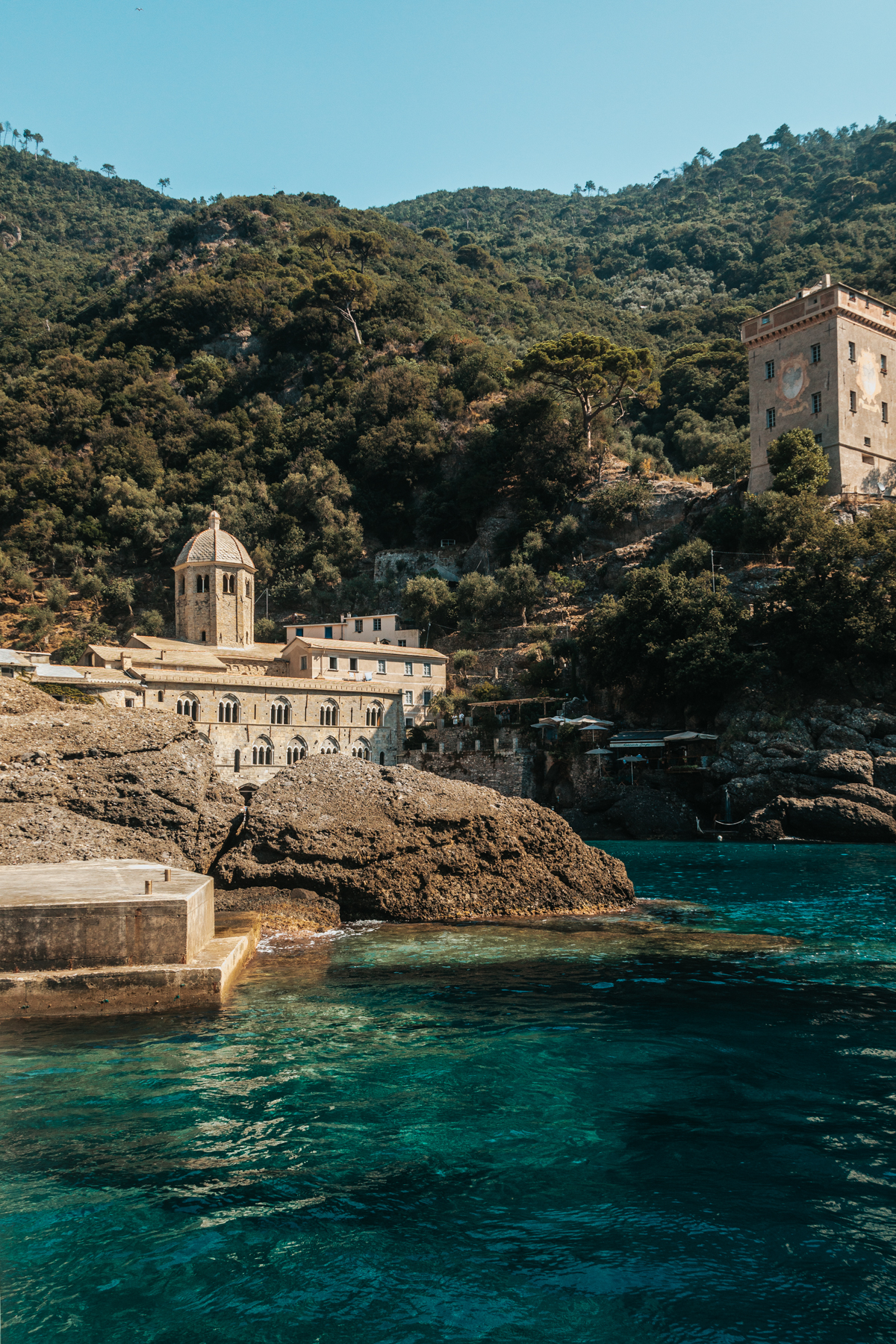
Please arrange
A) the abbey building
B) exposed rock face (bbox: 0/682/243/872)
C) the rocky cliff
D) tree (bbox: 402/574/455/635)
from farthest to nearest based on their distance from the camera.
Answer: tree (bbox: 402/574/455/635)
the abbey building
the rocky cliff
exposed rock face (bbox: 0/682/243/872)

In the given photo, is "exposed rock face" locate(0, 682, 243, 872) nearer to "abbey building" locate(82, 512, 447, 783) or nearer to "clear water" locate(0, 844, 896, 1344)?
"clear water" locate(0, 844, 896, 1344)

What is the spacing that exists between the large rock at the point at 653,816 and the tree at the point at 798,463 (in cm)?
1901

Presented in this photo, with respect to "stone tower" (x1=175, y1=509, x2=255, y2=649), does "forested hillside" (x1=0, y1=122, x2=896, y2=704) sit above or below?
above

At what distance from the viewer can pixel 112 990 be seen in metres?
9.25

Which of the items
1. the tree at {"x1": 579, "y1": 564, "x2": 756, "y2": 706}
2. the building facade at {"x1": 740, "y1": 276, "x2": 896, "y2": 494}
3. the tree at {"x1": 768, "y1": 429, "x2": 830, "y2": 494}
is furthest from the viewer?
the building facade at {"x1": 740, "y1": 276, "x2": 896, "y2": 494}

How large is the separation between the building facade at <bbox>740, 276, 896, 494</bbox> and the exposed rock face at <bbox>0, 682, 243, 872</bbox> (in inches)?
1695

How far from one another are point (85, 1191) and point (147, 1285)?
3.66 feet

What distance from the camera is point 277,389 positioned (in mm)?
87812

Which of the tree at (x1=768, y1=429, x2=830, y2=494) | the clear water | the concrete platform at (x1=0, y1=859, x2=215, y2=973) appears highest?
the tree at (x1=768, y1=429, x2=830, y2=494)

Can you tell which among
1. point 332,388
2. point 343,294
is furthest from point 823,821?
point 343,294

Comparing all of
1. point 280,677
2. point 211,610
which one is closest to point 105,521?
point 211,610

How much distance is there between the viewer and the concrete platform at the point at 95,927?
9.12 meters

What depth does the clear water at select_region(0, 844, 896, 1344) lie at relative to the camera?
186 inches

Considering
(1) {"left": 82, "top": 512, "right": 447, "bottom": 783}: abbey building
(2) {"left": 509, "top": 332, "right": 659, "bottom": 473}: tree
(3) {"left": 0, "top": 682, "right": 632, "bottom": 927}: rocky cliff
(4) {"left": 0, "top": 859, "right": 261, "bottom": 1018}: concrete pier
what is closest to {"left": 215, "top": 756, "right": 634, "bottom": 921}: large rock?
(3) {"left": 0, "top": 682, "right": 632, "bottom": 927}: rocky cliff
